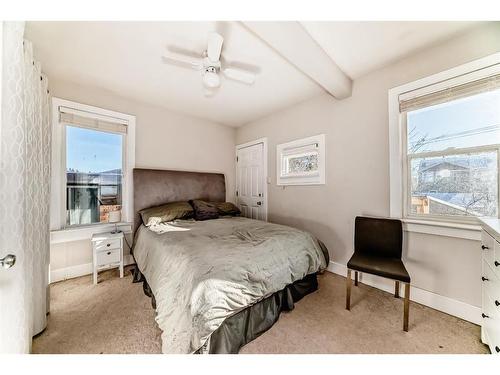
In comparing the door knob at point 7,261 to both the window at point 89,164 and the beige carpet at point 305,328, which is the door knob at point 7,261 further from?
the window at point 89,164

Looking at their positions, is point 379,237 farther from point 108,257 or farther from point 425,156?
point 108,257

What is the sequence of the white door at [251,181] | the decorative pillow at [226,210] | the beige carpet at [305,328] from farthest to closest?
1. the white door at [251,181]
2. the decorative pillow at [226,210]
3. the beige carpet at [305,328]

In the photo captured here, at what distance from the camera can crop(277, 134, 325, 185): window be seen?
8.95ft

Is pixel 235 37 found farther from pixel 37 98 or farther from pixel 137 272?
pixel 137 272

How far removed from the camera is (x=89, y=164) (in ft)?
8.52

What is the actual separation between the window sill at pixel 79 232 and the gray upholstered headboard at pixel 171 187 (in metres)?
0.32

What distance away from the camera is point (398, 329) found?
1536mm

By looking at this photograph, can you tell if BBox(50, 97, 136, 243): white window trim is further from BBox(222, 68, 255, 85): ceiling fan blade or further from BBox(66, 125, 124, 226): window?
BBox(222, 68, 255, 85): ceiling fan blade

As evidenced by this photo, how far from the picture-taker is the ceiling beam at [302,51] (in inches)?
56.8

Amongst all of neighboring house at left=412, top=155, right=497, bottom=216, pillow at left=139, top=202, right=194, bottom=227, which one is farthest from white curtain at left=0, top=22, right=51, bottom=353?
neighboring house at left=412, top=155, right=497, bottom=216

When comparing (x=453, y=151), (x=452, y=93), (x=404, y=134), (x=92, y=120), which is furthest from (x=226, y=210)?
(x=452, y=93)

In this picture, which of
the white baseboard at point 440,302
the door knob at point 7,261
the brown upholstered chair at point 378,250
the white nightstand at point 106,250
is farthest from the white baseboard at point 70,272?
the white baseboard at point 440,302

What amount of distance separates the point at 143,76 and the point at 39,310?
247cm

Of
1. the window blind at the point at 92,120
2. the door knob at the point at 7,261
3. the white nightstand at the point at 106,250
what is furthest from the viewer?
the window blind at the point at 92,120
